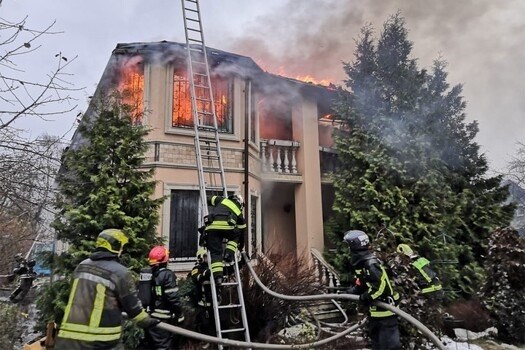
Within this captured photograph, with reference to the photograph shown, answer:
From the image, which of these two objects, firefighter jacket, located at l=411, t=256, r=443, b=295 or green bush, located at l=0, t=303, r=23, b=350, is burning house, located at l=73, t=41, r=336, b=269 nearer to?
green bush, located at l=0, t=303, r=23, b=350

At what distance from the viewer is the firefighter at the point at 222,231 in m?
5.48

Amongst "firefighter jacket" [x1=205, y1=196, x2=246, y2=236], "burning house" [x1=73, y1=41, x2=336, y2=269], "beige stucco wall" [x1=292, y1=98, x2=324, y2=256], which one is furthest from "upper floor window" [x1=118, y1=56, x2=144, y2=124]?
"beige stucco wall" [x1=292, y1=98, x2=324, y2=256]

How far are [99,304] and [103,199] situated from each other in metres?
3.61

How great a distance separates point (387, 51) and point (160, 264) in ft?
34.5

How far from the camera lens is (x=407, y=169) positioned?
1037 cm

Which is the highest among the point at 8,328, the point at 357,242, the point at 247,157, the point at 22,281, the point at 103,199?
the point at 247,157

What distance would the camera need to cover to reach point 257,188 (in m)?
10.3

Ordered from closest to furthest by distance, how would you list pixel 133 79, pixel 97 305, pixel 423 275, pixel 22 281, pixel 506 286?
pixel 97 305 < pixel 423 275 < pixel 506 286 < pixel 133 79 < pixel 22 281

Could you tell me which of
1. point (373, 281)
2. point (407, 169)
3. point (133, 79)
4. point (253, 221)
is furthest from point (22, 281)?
point (407, 169)

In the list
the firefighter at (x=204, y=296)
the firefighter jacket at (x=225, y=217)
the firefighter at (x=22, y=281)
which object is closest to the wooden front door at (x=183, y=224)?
the firefighter at (x=204, y=296)

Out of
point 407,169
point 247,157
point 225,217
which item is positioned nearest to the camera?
point 225,217

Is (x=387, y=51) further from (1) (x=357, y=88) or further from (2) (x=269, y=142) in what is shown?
(2) (x=269, y=142)

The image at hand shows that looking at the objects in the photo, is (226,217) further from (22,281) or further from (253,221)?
(22,281)

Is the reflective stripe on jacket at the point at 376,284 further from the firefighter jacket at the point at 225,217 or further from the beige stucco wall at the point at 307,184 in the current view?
the beige stucco wall at the point at 307,184
